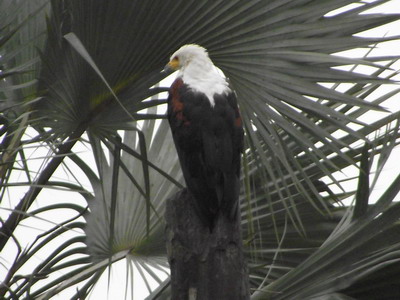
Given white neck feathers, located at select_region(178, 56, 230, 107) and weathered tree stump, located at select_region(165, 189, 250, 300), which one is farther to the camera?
white neck feathers, located at select_region(178, 56, 230, 107)

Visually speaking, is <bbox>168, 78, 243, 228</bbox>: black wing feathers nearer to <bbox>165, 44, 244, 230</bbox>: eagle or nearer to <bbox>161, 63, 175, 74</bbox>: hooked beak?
<bbox>165, 44, 244, 230</bbox>: eagle

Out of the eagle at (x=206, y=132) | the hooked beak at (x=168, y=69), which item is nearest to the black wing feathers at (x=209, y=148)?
the eagle at (x=206, y=132)

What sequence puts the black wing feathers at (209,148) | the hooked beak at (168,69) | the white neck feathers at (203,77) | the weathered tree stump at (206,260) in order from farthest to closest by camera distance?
the hooked beak at (168,69), the white neck feathers at (203,77), the black wing feathers at (209,148), the weathered tree stump at (206,260)

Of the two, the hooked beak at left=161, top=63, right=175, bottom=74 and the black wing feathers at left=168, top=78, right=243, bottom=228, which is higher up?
the hooked beak at left=161, top=63, right=175, bottom=74

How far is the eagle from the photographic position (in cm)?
272

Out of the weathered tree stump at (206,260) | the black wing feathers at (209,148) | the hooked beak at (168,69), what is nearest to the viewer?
the weathered tree stump at (206,260)

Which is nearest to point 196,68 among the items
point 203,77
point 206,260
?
point 203,77

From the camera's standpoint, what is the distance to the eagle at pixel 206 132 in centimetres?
272

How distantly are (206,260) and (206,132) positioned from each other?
55 centimetres

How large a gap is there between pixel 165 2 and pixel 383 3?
2.74 feet

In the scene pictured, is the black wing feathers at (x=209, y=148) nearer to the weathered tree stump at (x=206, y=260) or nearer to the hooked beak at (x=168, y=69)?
the weathered tree stump at (x=206, y=260)

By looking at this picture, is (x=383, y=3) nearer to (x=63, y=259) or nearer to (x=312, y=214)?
(x=312, y=214)

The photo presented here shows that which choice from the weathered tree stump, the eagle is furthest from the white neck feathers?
the weathered tree stump

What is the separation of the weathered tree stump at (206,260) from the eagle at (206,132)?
0.13ft
